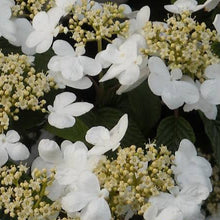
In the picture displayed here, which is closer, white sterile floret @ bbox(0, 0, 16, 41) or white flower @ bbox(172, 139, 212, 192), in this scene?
white flower @ bbox(172, 139, 212, 192)

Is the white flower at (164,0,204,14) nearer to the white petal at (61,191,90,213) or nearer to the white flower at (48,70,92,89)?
the white flower at (48,70,92,89)

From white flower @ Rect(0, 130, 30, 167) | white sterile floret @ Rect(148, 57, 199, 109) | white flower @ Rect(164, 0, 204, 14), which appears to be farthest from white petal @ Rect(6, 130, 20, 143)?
white flower @ Rect(164, 0, 204, 14)

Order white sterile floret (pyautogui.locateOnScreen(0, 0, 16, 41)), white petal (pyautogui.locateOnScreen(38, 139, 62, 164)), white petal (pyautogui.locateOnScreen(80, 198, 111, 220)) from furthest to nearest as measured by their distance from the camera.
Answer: white sterile floret (pyautogui.locateOnScreen(0, 0, 16, 41))
white petal (pyautogui.locateOnScreen(38, 139, 62, 164))
white petal (pyautogui.locateOnScreen(80, 198, 111, 220))

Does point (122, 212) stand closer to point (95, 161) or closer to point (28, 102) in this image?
point (95, 161)

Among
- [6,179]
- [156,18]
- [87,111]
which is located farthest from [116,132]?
[156,18]

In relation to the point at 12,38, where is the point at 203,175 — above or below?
below
